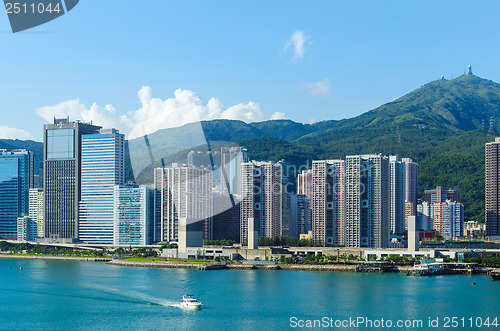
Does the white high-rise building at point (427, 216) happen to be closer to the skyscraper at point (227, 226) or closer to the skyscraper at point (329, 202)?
the skyscraper at point (227, 226)

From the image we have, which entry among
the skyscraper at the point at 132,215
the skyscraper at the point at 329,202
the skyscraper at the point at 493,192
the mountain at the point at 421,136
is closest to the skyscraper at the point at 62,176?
the skyscraper at the point at 132,215

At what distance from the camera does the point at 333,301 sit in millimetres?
17656

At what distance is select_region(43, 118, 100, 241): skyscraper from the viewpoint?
139ft

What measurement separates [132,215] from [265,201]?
Answer: 8353 mm

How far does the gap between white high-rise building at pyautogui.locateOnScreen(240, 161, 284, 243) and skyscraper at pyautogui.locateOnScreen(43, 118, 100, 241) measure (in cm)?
1143

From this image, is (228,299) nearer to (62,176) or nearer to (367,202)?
(367,202)

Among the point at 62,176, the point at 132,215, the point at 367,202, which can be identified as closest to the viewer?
the point at 367,202

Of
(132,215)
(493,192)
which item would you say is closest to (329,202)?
(132,215)

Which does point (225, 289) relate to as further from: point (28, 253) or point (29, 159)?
point (29, 159)

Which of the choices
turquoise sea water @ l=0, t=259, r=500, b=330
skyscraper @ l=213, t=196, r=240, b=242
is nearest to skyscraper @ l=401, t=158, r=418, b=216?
skyscraper @ l=213, t=196, r=240, b=242

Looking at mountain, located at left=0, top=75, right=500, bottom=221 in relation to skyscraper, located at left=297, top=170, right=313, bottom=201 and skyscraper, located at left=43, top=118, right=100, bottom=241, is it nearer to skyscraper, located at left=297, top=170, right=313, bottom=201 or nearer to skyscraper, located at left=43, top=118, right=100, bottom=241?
skyscraper, located at left=297, top=170, right=313, bottom=201

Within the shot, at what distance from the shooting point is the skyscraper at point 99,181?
4038 centimetres

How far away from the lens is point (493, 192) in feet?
140

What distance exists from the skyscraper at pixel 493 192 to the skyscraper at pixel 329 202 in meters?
12.7
